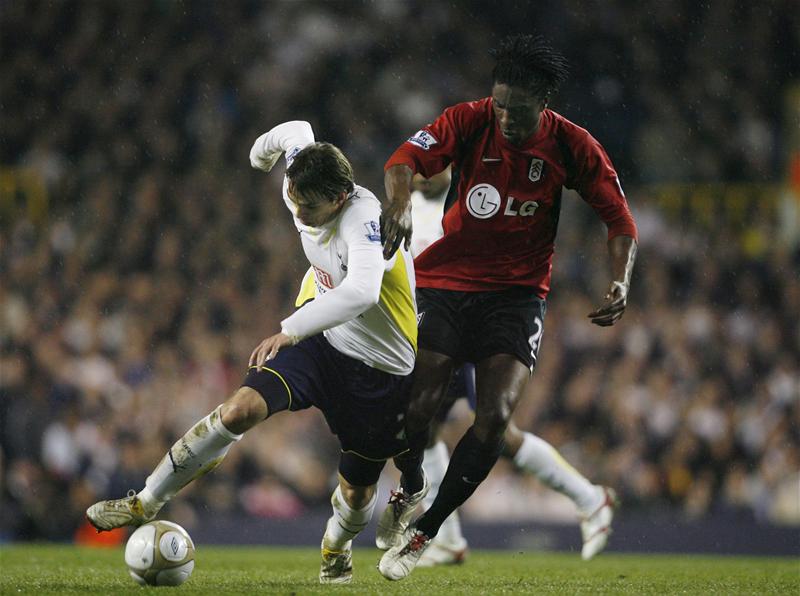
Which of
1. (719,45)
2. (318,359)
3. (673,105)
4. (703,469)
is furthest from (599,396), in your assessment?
(318,359)

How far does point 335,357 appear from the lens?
602 cm

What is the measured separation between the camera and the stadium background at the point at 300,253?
11.7 m

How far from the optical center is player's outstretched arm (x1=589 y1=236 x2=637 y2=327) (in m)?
5.89

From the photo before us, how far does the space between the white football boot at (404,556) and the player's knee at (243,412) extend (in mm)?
1047

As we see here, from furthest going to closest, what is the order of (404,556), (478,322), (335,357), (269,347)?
1. (478,322)
2. (404,556)
3. (335,357)
4. (269,347)

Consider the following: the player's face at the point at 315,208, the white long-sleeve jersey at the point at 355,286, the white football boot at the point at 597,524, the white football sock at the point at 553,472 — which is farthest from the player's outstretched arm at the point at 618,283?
the white football boot at the point at 597,524

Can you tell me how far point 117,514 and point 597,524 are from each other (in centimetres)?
361

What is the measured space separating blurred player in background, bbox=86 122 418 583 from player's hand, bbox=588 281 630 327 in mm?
907

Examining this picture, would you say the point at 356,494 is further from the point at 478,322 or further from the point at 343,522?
the point at 478,322

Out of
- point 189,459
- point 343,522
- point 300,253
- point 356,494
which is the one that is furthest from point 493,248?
point 300,253

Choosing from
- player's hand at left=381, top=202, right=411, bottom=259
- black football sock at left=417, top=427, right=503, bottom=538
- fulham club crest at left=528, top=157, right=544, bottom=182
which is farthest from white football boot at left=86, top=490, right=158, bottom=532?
fulham club crest at left=528, top=157, right=544, bottom=182

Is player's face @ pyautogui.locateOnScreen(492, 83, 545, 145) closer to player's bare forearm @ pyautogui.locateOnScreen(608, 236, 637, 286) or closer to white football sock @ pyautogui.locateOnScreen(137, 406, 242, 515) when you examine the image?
player's bare forearm @ pyautogui.locateOnScreen(608, 236, 637, 286)

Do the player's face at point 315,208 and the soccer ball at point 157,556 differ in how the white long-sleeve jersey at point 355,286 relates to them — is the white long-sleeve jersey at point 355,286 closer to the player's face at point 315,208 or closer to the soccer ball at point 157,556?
the player's face at point 315,208

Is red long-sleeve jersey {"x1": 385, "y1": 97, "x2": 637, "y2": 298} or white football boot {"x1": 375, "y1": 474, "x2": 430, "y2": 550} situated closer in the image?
red long-sleeve jersey {"x1": 385, "y1": 97, "x2": 637, "y2": 298}
